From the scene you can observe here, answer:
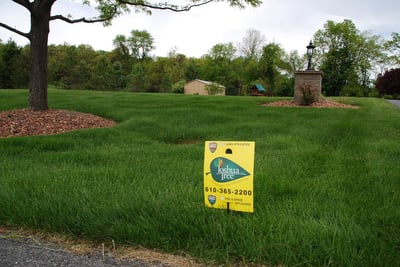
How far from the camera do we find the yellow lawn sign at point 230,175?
7.17 ft

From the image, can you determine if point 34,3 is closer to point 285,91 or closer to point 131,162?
point 131,162

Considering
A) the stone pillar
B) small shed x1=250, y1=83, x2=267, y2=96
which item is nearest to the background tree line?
small shed x1=250, y1=83, x2=267, y2=96

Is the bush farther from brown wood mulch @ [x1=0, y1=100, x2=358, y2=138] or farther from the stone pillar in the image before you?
brown wood mulch @ [x1=0, y1=100, x2=358, y2=138]

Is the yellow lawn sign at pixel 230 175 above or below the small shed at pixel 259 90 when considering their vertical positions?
below

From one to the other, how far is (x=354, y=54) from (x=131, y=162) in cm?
5625

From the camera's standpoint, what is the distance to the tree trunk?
26.2ft

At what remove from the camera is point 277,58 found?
54562 millimetres

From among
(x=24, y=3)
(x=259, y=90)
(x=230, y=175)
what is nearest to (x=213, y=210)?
(x=230, y=175)

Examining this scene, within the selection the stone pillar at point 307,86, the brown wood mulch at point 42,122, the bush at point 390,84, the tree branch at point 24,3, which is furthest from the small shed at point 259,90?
the tree branch at point 24,3

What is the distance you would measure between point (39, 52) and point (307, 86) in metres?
9.72

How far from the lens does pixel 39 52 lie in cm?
805

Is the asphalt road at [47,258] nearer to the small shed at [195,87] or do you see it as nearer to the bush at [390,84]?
the bush at [390,84]

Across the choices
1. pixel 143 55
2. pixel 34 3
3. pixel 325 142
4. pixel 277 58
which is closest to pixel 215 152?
pixel 325 142

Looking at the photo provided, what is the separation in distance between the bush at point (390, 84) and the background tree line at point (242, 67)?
2.14m
